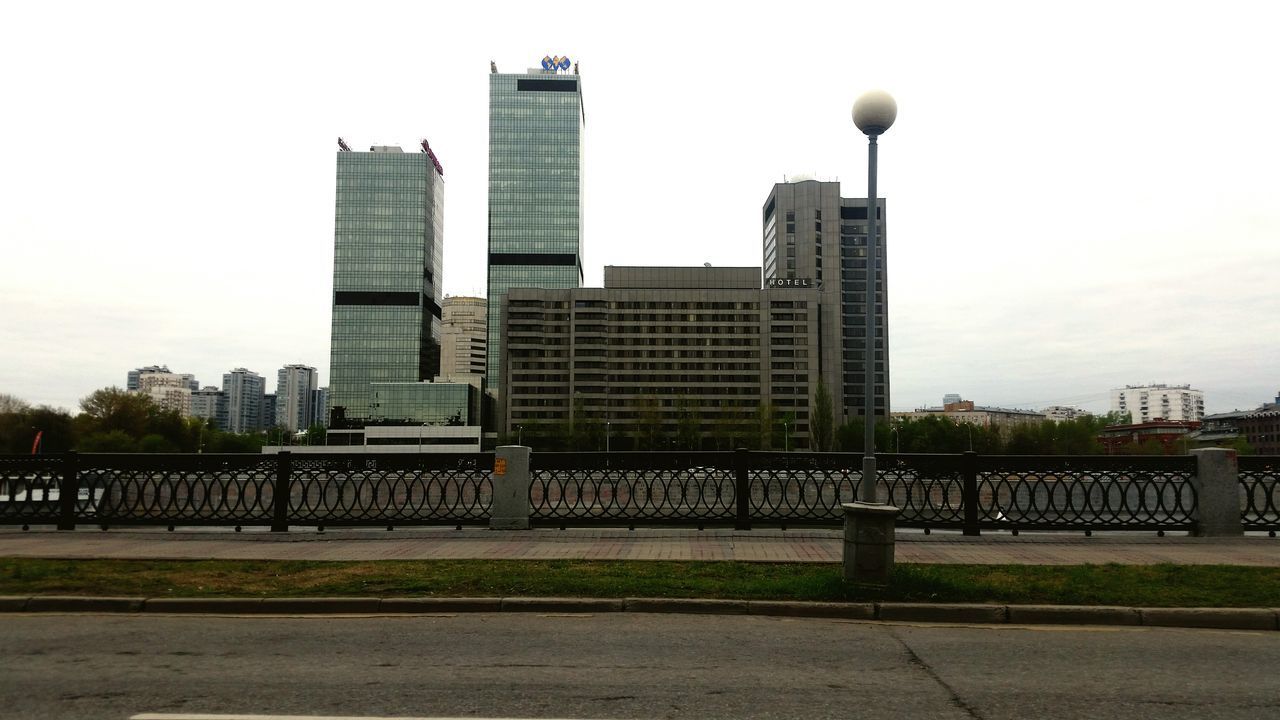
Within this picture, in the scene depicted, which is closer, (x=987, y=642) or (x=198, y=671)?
(x=198, y=671)

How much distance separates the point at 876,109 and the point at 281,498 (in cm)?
1243

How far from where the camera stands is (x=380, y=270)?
173 m

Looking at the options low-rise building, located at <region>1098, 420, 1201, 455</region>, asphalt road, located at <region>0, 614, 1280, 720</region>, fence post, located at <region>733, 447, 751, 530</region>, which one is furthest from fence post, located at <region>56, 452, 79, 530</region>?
low-rise building, located at <region>1098, 420, 1201, 455</region>

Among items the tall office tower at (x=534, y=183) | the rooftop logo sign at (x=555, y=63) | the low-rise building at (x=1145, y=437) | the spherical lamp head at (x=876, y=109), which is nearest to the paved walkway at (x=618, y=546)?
the spherical lamp head at (x=876, y=109)

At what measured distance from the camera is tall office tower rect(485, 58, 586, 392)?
176 m

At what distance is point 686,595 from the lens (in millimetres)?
9000

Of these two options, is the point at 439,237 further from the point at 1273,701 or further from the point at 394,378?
the point at 1273,701

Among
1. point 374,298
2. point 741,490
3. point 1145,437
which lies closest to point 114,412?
point 374,298

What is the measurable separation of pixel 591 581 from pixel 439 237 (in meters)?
193

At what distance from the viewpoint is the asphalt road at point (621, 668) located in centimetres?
541

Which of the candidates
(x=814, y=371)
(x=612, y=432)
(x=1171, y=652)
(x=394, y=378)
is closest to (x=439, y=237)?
(x=394, y=378)

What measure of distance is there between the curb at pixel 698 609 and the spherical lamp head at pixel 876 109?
19.3 ft

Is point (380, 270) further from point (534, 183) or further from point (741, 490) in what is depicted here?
point (741, 490)

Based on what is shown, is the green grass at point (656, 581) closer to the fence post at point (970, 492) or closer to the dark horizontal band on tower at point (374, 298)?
the fence post at point (970, 492)
